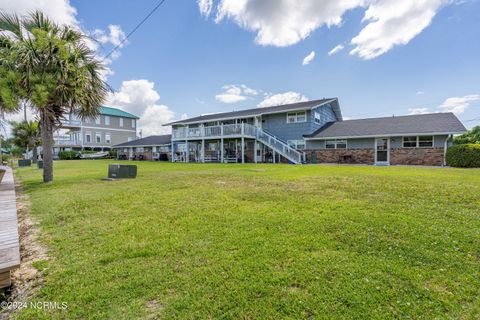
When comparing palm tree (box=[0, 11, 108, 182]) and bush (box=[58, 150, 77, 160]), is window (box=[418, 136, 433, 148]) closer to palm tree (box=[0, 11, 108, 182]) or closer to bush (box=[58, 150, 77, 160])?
palm tree (box=[0, 11, 108, 182])

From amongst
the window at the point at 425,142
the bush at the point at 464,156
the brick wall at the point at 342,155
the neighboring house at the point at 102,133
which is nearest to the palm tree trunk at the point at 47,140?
the brick wall at the point at 342,155

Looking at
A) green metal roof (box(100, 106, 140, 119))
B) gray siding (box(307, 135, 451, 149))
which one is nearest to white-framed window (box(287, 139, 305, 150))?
gray siding (box(307, 135, 451, 149))

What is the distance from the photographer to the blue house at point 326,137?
17.0 meters

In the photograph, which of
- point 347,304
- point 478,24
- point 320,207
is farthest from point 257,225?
point 478,24

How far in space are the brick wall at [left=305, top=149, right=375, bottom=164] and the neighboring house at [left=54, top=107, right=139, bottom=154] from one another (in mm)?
36339

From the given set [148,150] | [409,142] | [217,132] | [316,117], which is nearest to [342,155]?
[409,142]

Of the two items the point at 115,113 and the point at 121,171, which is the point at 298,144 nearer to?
the point at 121,171

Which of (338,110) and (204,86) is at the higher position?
(204,86)

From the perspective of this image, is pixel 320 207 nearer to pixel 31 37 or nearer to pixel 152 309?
pixel 152 309

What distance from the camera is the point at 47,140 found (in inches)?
379

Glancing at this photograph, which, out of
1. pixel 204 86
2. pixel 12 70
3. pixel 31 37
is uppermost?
pixel 204 86

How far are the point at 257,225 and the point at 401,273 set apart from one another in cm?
212

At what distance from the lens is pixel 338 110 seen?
1081 inches

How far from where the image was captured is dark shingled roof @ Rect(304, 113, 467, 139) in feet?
53.9
